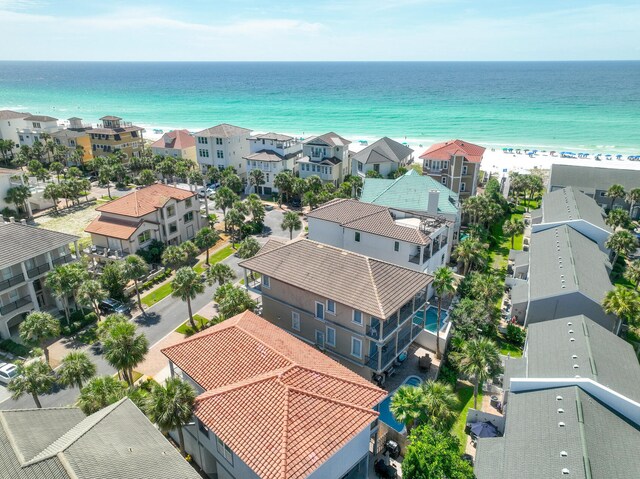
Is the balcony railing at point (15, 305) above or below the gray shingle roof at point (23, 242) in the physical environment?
below

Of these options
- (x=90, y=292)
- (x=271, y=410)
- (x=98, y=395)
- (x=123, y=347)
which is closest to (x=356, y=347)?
(x=271, y=410)

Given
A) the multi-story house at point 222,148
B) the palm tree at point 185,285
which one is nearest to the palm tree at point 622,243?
the palm tree at point 185,285

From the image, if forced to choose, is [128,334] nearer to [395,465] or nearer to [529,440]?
[395,465]

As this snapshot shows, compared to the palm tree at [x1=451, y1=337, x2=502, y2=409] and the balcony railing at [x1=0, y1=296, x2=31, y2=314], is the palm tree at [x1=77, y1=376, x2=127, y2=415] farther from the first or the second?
the palm tree at [x1=451, y1=337, x2=502, y2=409]

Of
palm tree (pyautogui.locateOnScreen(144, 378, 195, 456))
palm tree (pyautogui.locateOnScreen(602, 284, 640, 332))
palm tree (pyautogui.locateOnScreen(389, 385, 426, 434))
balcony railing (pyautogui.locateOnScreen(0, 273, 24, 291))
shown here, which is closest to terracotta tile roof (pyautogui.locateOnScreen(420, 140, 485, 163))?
palm tree (pyautogui.locateOnScreen(602, 284, 640, 332))

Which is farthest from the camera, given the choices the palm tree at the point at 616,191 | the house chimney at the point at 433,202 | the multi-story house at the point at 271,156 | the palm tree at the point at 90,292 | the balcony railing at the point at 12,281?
the multi-story house at the point at 271,156

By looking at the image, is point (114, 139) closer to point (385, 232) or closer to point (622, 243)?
point (385, 232)

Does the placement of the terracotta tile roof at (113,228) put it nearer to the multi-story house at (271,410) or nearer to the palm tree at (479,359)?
the multi-story house at (271,410)
